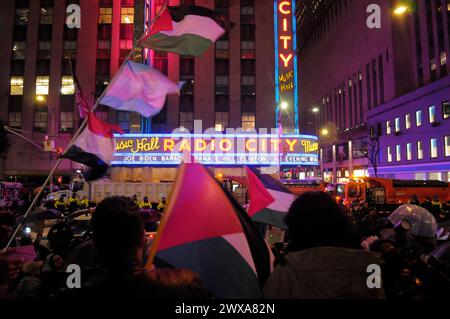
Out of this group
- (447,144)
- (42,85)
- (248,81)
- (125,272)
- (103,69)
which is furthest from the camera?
(248,81)

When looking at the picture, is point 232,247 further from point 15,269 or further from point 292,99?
point 292,99

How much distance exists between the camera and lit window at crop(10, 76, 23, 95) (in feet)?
124

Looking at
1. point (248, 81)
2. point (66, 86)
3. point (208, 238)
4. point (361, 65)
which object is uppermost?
point (361, 65)

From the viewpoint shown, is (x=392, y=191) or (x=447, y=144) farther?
(x=447, y=144)

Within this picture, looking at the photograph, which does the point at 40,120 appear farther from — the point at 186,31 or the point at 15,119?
the point at 186,31

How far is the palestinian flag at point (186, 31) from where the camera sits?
19.9 ft

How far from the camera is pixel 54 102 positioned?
37094 millimetres

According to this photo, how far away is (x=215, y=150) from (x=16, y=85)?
2411 cm

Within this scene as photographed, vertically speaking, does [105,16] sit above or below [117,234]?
above

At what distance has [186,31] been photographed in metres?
6.10

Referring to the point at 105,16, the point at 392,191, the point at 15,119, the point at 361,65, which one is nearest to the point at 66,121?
the point at 15,119

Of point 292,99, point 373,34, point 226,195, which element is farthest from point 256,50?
point 226,195

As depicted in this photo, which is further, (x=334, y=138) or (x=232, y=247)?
(x=334, y=138)
